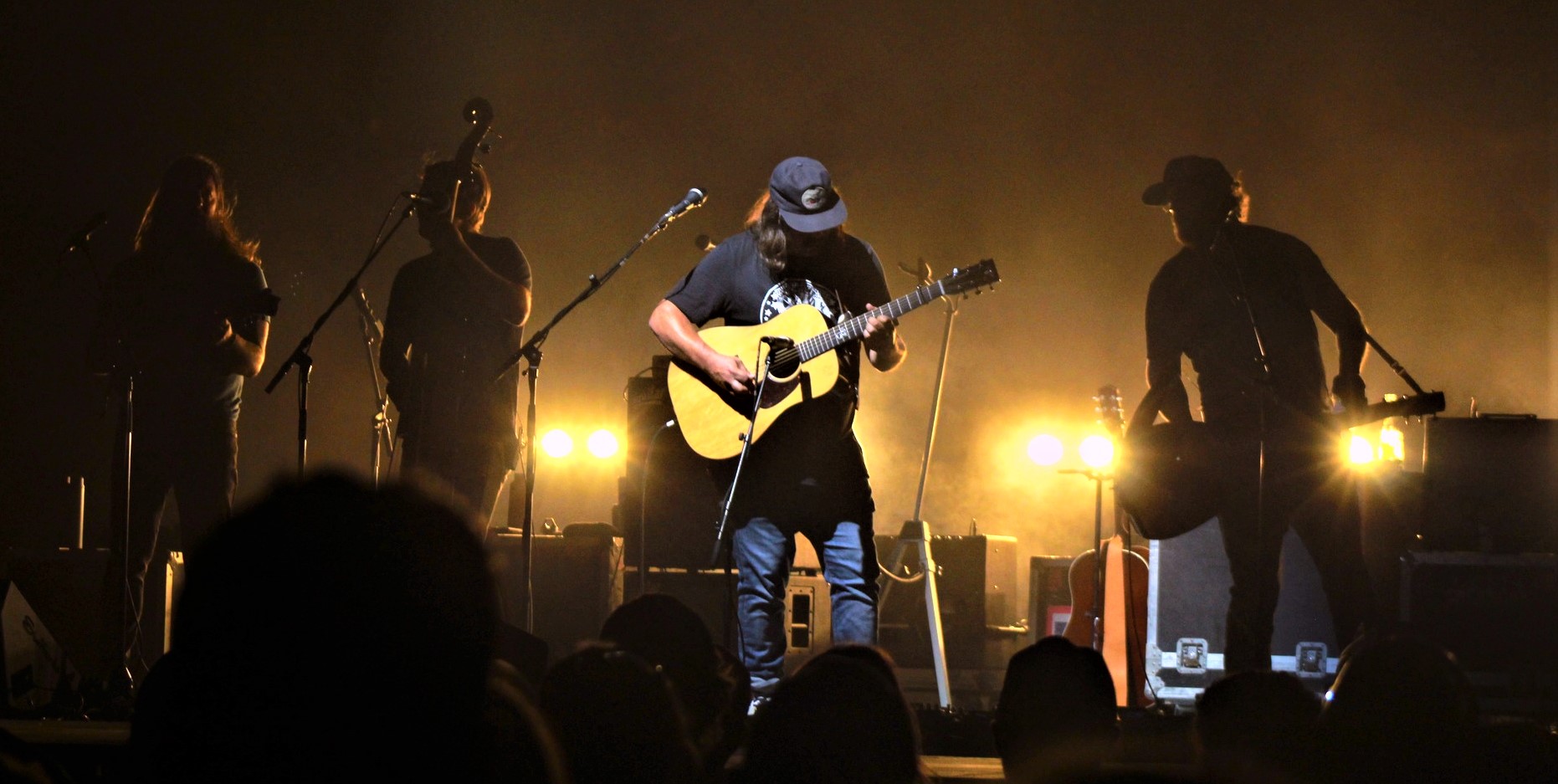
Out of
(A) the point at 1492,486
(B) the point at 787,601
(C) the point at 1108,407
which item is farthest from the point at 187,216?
(A) the point at 1492,486

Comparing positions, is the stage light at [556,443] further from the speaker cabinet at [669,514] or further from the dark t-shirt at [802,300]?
the dark t-shirt at [802,300]

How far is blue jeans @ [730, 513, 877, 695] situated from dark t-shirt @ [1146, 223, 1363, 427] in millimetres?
1363

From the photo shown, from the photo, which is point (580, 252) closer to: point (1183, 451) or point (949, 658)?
point (949, 658)

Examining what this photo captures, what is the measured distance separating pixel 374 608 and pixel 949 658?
6161mm

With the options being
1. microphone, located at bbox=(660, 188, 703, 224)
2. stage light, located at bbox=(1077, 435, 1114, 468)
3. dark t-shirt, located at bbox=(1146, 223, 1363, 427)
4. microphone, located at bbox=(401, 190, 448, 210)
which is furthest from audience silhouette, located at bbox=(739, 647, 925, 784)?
stage light, located at bbox=(1077, 435, 1114, 468)

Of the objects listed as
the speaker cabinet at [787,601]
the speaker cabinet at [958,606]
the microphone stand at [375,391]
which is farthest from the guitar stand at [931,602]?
the microphone stand at [375,391]

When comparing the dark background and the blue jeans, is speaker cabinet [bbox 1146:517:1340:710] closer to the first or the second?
the blue jeans

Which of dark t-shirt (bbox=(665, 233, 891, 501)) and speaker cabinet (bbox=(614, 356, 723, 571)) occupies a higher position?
dark t-shirt (bbox=(665, 233, 891, 501))

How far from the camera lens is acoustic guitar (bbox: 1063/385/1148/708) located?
517cm

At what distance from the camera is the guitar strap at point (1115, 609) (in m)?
5.59

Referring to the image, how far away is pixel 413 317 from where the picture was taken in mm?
5043

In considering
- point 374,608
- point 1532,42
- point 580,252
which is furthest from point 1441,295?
point 374,608

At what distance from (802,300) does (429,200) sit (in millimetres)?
1702

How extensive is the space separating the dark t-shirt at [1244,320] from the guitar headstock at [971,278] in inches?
29.0
